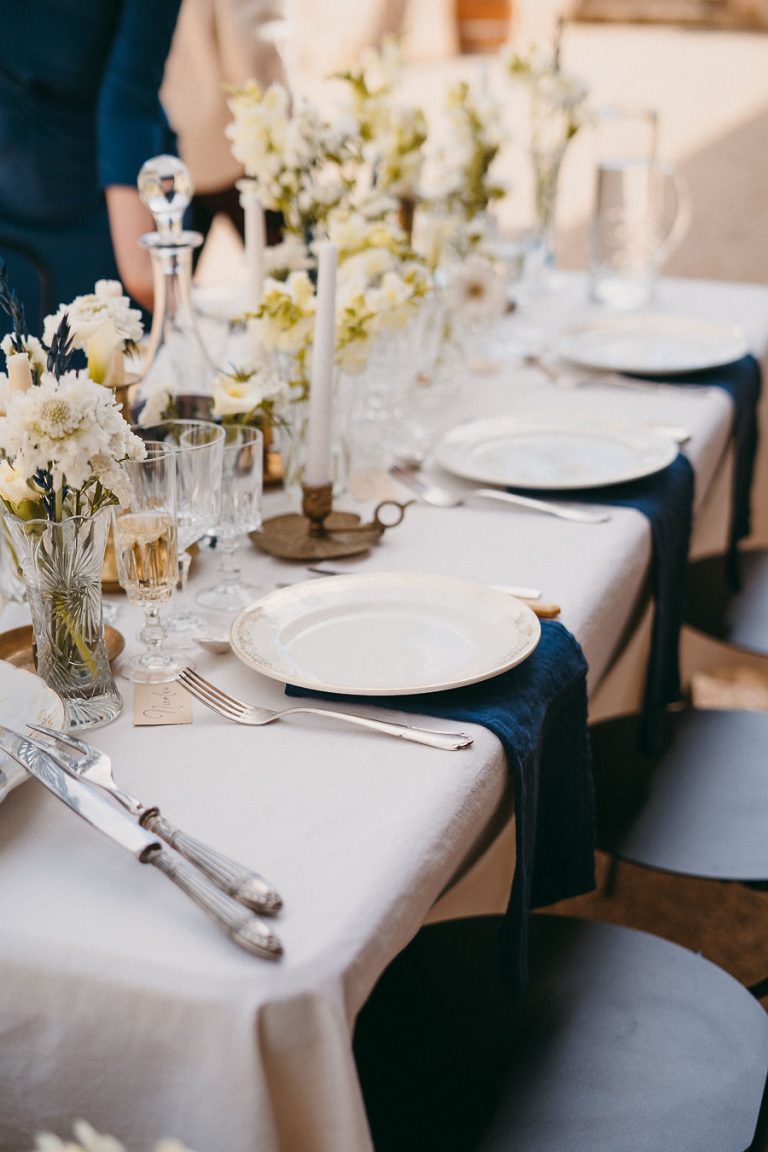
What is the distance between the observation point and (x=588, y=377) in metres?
2.02

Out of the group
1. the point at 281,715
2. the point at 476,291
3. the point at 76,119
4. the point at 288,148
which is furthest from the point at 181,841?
the point at 76,119

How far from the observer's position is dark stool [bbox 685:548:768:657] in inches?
75.4

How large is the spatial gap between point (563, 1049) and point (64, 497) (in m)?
0.62

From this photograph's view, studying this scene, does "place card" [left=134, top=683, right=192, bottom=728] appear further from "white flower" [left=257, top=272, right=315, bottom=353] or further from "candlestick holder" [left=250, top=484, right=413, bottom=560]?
"white flower" [left=257, top=272, right=315, bottom=353]

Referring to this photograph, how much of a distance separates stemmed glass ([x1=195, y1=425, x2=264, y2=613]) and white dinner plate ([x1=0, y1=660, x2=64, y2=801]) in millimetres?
257

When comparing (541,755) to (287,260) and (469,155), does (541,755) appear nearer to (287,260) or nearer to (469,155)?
(287,260)

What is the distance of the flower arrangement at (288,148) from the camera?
1.67 m

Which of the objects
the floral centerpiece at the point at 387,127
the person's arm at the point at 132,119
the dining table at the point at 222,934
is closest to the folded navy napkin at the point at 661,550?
the dining table at the point at 222,934

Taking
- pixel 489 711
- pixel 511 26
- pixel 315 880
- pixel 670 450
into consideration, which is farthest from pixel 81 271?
pixel 511 26

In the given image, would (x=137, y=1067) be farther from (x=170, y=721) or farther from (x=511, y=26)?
(x=511, y=26)

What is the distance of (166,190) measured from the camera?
1379 mm

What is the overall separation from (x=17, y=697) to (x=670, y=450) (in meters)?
0.93

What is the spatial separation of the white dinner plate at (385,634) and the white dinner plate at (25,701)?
0.54 ft

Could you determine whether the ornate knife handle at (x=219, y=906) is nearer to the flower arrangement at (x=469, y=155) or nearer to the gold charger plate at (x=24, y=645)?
the gold charger plate at (x=24, y=645)
